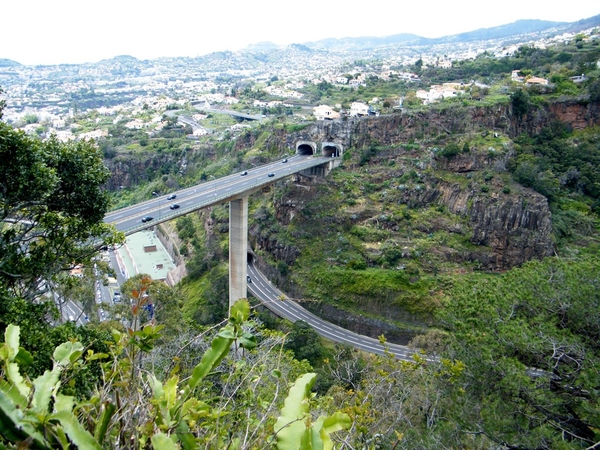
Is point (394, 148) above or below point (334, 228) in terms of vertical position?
above

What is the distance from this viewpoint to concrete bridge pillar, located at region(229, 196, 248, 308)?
28.9 meters

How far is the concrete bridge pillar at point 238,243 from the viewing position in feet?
94.8

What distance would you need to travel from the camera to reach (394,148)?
38.3 meters

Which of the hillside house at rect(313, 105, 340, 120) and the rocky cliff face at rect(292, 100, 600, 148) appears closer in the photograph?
the rocky cliff face at rect(292, 100, 600, 148)

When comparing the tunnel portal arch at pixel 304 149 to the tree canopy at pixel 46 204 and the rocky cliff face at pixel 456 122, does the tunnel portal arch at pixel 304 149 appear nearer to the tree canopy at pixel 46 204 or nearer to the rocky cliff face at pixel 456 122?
the rocky cliff face at pixel 456 122

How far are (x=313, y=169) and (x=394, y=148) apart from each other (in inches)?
268

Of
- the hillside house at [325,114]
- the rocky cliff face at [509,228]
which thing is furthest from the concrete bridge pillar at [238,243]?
the hillside house at [325,114]

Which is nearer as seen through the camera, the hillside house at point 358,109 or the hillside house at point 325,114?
the hillside house at point 325,114

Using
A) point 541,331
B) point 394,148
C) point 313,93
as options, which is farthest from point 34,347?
point 313,93

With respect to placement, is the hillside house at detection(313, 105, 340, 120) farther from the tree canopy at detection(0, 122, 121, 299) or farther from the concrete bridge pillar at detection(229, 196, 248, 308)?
the tree canopy at detection(0, 122, 121, 299)

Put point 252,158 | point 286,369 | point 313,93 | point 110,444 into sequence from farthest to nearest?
point 313,93
point 252,158
point 286,369
point 110,444

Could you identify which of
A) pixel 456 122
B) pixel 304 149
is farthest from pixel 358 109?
pixel 456 122

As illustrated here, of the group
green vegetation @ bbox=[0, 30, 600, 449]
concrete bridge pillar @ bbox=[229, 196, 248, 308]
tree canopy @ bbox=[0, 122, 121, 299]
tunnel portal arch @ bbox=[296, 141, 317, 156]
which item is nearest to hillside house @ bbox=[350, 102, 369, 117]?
green vegetation @ bbox=[0, 30, 600, 449]

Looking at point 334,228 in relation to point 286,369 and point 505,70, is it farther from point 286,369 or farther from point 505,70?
point 505,70
